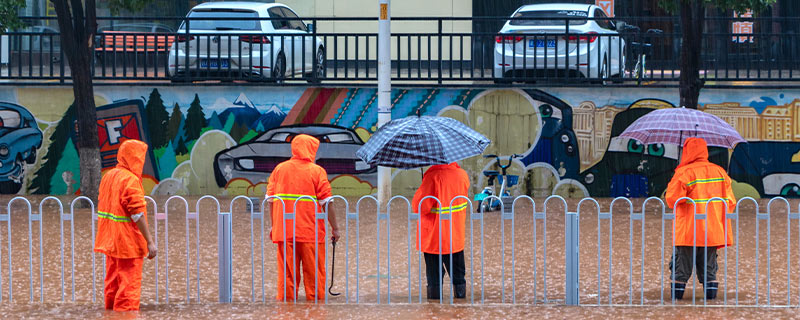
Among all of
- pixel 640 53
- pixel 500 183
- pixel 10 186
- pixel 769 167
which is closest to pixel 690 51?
pixel 640 53

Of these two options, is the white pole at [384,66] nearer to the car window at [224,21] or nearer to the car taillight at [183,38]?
the car window at [224,21]

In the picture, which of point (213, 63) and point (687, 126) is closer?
point (687, 126)

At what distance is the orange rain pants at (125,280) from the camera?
7.60 meters

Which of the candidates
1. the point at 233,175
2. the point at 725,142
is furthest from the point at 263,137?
the point at 725,142

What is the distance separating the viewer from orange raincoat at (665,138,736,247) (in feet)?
27.3

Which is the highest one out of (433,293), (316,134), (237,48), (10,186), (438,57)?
(237,48)

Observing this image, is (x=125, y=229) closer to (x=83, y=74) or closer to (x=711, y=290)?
(x=711, y=290)

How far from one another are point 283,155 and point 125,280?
8533 millimetres

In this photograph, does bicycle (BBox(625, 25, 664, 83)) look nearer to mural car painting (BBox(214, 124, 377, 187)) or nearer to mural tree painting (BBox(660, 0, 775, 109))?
mural tree painting (BBox(660, 0, 775, 109))

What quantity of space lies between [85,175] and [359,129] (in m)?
4.15

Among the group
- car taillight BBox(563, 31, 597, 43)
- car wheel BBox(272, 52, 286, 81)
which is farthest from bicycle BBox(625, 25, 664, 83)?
car wheel BBox(272, 52, 286, 81)

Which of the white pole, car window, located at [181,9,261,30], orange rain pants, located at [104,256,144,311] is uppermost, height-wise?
car window, located at [181,9,261,30]

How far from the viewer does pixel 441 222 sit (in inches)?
321

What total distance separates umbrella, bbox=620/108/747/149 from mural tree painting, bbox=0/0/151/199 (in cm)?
841
